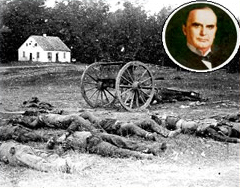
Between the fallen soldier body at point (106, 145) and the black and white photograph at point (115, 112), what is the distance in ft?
0.04

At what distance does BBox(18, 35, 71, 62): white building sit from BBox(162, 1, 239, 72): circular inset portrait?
1.53m

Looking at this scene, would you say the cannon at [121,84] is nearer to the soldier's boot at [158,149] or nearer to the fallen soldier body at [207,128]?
the fallen soldier body at [207,128]

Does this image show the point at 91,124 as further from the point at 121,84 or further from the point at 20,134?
the point at 121,84

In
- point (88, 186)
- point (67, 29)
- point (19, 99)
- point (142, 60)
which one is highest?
point (67, 29)

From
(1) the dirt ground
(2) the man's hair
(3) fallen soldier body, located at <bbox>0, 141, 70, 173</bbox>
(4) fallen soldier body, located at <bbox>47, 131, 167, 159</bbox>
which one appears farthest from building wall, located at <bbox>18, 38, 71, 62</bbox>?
(2) the man's hair

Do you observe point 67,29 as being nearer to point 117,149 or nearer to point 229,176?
point 117,149

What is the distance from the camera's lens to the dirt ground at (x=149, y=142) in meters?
4.21

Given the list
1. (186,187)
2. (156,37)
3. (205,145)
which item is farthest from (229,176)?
(156,37)

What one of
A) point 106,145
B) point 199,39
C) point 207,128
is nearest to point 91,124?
point 106,145

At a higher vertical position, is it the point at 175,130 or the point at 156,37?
the point at 156,37

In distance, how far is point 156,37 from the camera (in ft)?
19.1

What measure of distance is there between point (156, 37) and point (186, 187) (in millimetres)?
2389

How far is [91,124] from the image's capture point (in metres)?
5.85

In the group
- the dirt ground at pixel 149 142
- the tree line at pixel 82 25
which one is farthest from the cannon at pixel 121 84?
the tree line at pixel 82 25
